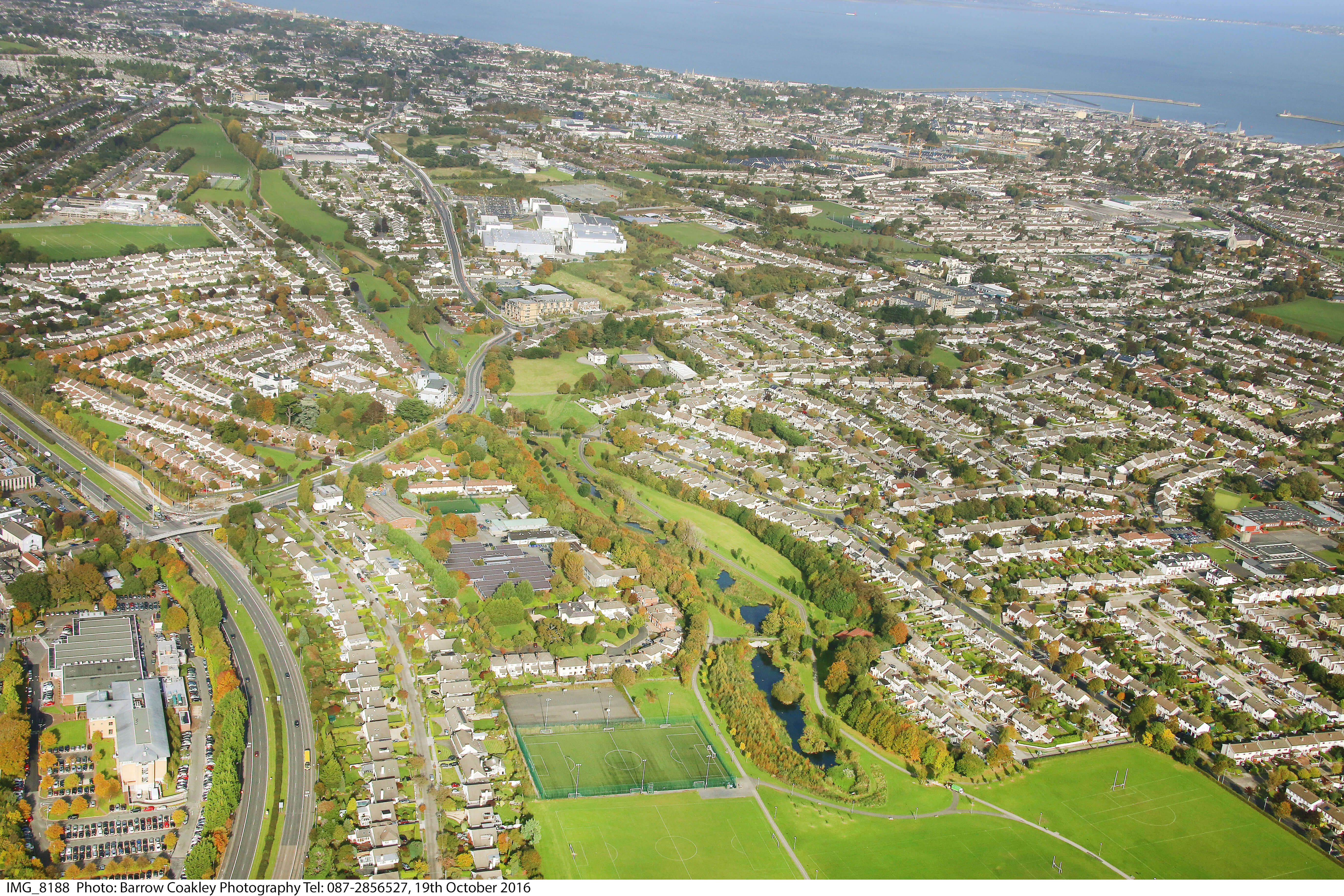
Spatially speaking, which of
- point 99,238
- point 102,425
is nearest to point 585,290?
point 99,238

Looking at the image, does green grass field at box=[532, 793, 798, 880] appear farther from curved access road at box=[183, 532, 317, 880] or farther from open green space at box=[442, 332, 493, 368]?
open green space at box=[442, 332, 493, 368]

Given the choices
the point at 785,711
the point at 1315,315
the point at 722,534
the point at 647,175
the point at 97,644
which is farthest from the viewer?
the point at 647,175

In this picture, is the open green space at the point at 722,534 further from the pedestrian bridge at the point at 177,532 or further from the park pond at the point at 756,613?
the pedestrian bridge at the point at 177,532

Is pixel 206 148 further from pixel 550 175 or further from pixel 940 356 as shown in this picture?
pixel 940 356

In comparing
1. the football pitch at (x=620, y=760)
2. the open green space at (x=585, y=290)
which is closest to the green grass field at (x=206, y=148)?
the open green space at (x=585, y=290)

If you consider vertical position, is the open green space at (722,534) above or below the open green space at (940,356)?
below

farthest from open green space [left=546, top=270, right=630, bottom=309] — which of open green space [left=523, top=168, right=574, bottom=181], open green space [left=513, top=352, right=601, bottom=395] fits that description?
open green space [left=523, top=168, right=574, bottom=181]
